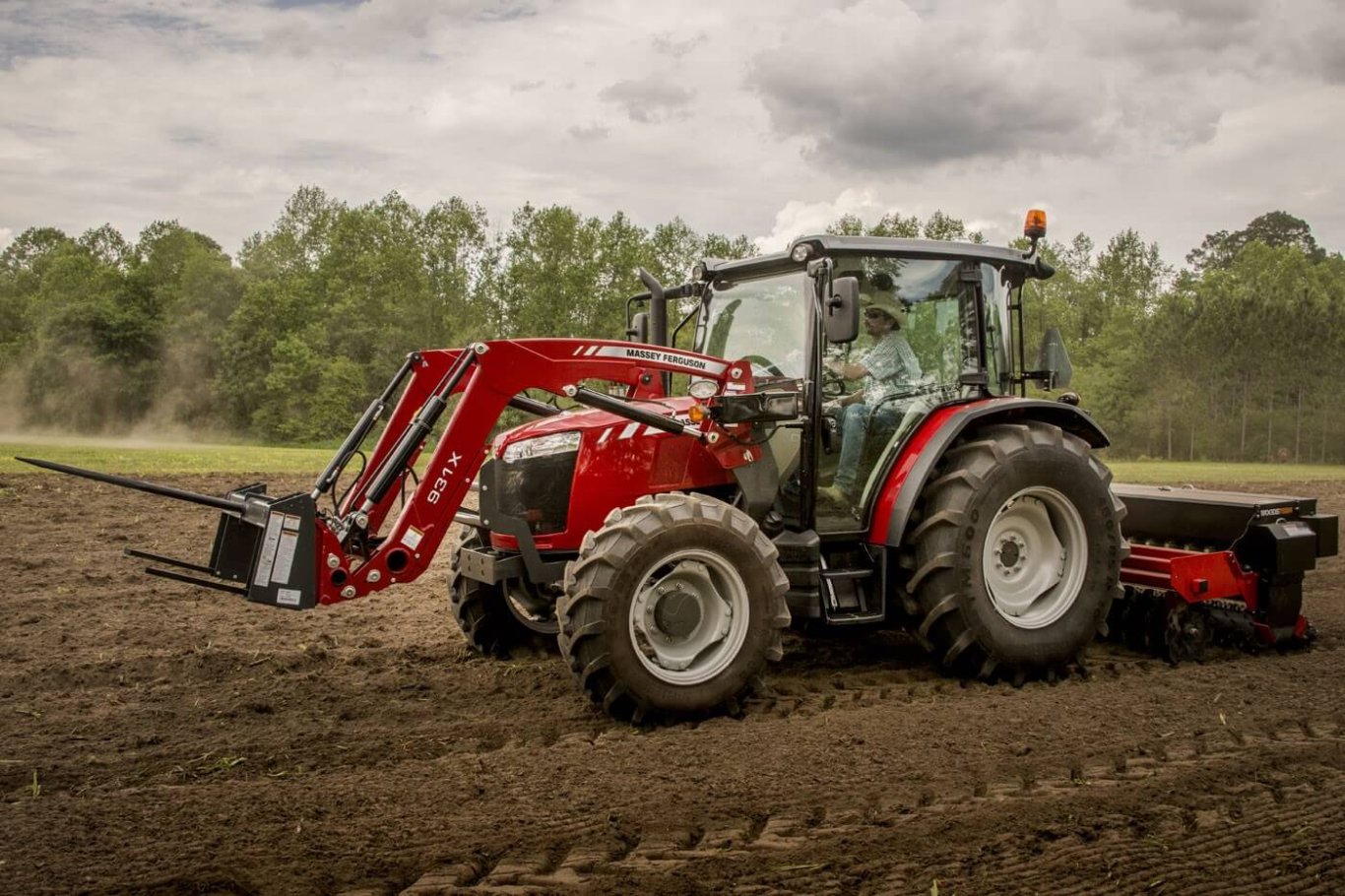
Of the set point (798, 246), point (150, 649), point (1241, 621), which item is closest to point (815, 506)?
point (798, 246)

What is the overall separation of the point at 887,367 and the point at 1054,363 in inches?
46.4

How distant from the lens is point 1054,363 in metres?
6.90

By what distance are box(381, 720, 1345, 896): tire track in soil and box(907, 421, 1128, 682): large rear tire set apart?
1430mm

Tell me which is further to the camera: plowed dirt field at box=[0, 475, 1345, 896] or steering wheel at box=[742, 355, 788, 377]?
steering wheel at box=[742, 355, 788, 377]

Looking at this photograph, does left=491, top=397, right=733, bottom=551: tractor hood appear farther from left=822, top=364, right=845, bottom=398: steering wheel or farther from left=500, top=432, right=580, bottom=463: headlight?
left=822, top=364, right=845, bottom=398: steering wheel

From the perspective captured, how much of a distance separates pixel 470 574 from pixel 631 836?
2.26 metres

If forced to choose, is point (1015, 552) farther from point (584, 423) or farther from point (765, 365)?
point (584, 423)

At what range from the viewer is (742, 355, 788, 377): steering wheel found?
643 centimetres

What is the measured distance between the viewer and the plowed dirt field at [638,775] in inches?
149

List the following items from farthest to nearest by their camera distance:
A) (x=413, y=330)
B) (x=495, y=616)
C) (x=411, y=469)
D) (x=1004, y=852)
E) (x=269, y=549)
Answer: (x=413, y=330) < (x=495, y=616) < (x=411, y=469) < (x=269, y=549) < (x=1004, y=852)

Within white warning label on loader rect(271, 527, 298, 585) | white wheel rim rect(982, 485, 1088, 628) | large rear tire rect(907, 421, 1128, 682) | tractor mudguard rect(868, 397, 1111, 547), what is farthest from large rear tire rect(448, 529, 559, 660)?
white wheel rim rect(982, 485, 1088, 628)

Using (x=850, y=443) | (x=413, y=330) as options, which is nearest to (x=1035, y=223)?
(x=850, y=443)

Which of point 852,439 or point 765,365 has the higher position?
point 765,365

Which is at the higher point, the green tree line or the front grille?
the green tree line
